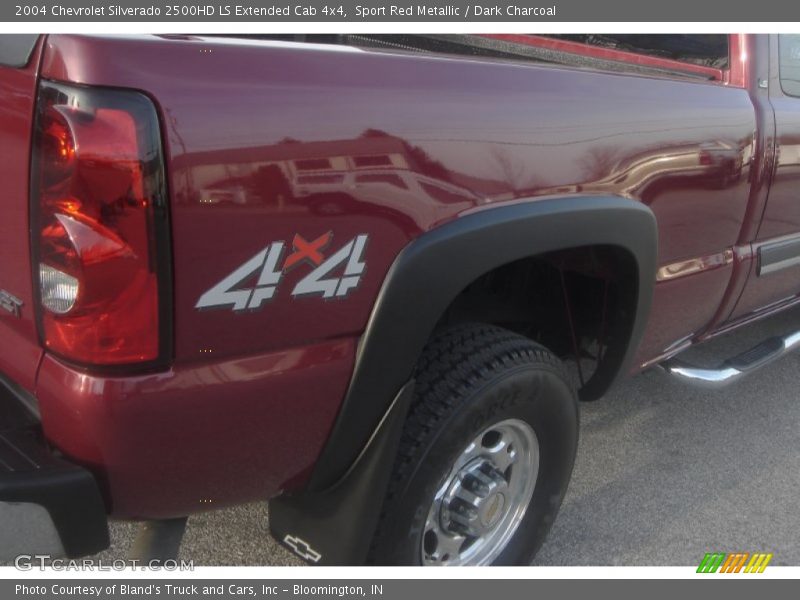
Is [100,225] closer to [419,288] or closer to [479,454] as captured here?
[419,288]

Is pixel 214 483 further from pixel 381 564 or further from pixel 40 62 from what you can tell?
pixel 40 62

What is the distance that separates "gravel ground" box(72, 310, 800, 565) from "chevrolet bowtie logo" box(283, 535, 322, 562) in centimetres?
55

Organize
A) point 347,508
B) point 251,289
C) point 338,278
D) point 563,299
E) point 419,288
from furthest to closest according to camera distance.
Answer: point 563,299 < point 347,508 < point 419,288 < point 338,278 < point 251,289

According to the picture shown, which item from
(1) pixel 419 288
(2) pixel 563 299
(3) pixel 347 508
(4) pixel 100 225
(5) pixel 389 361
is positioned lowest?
(3) pixel 347 508

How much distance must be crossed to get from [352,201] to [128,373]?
1.80 ft

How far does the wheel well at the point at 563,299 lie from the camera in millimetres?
2379

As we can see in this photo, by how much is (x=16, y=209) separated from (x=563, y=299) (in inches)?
71.7

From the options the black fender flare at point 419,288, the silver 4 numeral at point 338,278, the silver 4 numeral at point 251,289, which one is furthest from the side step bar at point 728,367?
the silver 4 numeral at point 251,289

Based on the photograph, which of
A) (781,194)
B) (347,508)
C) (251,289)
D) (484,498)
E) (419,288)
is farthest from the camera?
(781,194)

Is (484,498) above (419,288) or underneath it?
underneath

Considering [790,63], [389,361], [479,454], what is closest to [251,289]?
[389,361]

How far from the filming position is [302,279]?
152 centimetres

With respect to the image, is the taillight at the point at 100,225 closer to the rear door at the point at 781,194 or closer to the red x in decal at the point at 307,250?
the red x in decal at the point at 307,250

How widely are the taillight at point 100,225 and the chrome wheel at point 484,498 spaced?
0.98 meters
